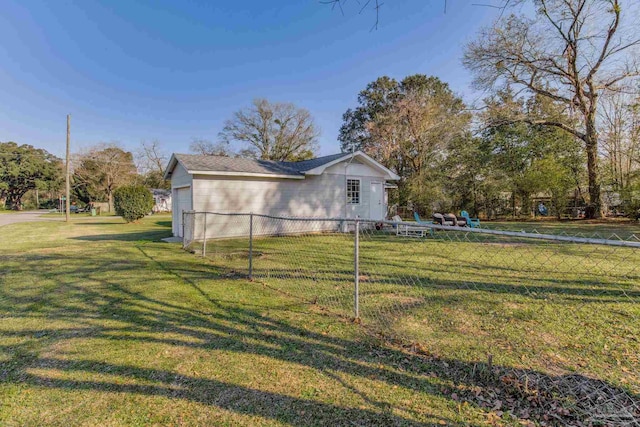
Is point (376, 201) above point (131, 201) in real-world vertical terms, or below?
below

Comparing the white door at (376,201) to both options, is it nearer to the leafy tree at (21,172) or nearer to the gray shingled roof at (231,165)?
the gray shingled roof at (231,165)

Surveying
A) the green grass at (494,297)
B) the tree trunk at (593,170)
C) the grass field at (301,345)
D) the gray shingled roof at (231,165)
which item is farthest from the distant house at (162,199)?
the tree trunk at (593,170)

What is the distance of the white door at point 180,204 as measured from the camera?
36.9ft

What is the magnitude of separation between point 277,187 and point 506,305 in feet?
31.5

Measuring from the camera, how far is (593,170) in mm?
17031

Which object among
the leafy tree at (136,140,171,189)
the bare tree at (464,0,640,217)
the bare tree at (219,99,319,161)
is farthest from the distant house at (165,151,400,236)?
the leafy tree at (136,140,171,189)

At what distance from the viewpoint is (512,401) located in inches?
87.0

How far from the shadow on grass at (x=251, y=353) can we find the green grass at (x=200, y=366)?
0.04 ft

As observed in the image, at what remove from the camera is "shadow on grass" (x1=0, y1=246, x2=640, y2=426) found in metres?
2.14

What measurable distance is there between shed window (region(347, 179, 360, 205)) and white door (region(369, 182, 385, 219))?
739 mm

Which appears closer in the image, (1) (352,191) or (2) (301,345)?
(2) (301,345)

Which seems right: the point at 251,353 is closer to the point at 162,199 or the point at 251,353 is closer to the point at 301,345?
the point at 301,345

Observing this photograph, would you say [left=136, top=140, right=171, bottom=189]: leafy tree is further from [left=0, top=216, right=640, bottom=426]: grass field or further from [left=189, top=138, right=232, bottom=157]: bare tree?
[left=0, top=216, right=640, bottom=426]: grass field

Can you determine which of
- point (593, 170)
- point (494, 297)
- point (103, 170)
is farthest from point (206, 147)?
point (494, 297)
